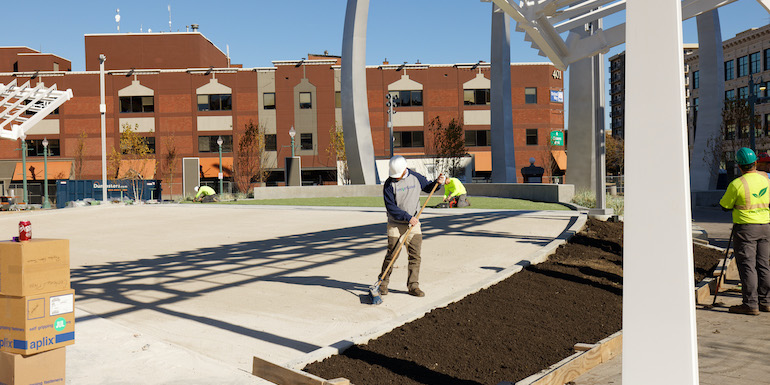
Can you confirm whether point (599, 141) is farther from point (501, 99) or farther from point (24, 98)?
point (24, 98)

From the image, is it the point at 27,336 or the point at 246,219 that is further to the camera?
the point at 246,219

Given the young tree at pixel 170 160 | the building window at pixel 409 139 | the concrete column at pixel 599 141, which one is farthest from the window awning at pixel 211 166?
the concrete column at pixel 599 141

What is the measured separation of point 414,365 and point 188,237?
10.8 meters

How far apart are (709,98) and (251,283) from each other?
26943 millimetres

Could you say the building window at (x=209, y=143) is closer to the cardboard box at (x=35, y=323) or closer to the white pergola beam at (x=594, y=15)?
the white pergola beam at (x=594, y=15)

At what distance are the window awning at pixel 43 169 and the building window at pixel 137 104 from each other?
288 inches

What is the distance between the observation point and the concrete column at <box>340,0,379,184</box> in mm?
26141

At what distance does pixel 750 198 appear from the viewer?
706 cm

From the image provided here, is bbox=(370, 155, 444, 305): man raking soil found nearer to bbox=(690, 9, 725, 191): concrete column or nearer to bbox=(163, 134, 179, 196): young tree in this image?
bbox=(690, 9, 725, 191): concrete column

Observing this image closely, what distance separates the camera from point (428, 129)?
56188mm

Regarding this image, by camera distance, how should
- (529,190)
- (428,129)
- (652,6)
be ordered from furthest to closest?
(428,129), (529,190), (652,6)

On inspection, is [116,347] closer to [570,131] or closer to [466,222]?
[466,222]

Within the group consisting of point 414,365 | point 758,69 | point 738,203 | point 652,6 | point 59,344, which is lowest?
point 414,365

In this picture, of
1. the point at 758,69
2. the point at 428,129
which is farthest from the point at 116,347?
the point at 758,69
